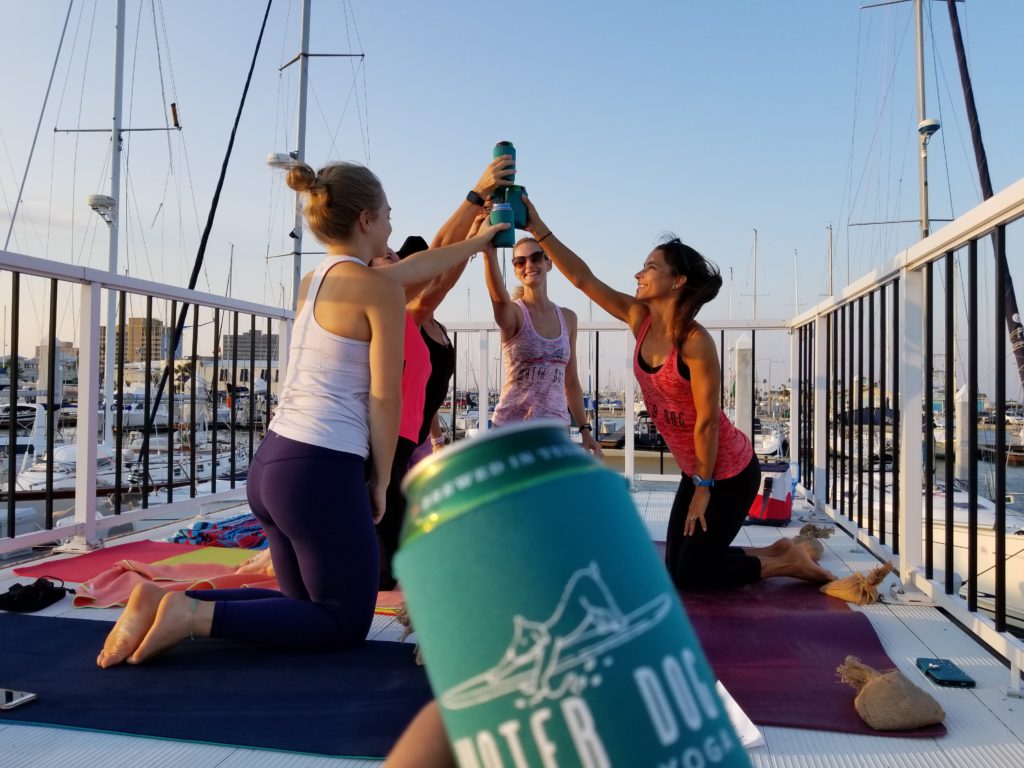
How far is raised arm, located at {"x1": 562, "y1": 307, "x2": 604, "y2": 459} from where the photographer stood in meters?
3.23

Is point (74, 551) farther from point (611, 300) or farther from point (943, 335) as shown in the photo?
point (943, 335)

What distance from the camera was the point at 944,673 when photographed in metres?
1.81

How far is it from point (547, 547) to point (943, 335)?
2.43 meters

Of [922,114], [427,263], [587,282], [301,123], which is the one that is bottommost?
[427,263]

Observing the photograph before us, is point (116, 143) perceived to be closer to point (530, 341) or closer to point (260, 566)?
point (260, 566)

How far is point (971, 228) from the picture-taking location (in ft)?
6.40

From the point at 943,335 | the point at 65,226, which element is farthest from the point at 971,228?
the point at 65,226

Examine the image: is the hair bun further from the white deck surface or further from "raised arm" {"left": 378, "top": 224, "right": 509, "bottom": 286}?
the white deck surface

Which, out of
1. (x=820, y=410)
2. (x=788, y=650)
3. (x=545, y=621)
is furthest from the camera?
(x=820, y=410)

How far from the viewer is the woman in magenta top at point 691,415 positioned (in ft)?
8.64

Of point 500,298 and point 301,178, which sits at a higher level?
point 301,178

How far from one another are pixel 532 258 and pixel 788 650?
1.83 metres

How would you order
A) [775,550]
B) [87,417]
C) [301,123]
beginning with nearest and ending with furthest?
[775,550], [87,417], [301,123]

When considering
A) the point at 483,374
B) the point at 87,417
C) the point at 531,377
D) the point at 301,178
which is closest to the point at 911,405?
the point at 531,377
